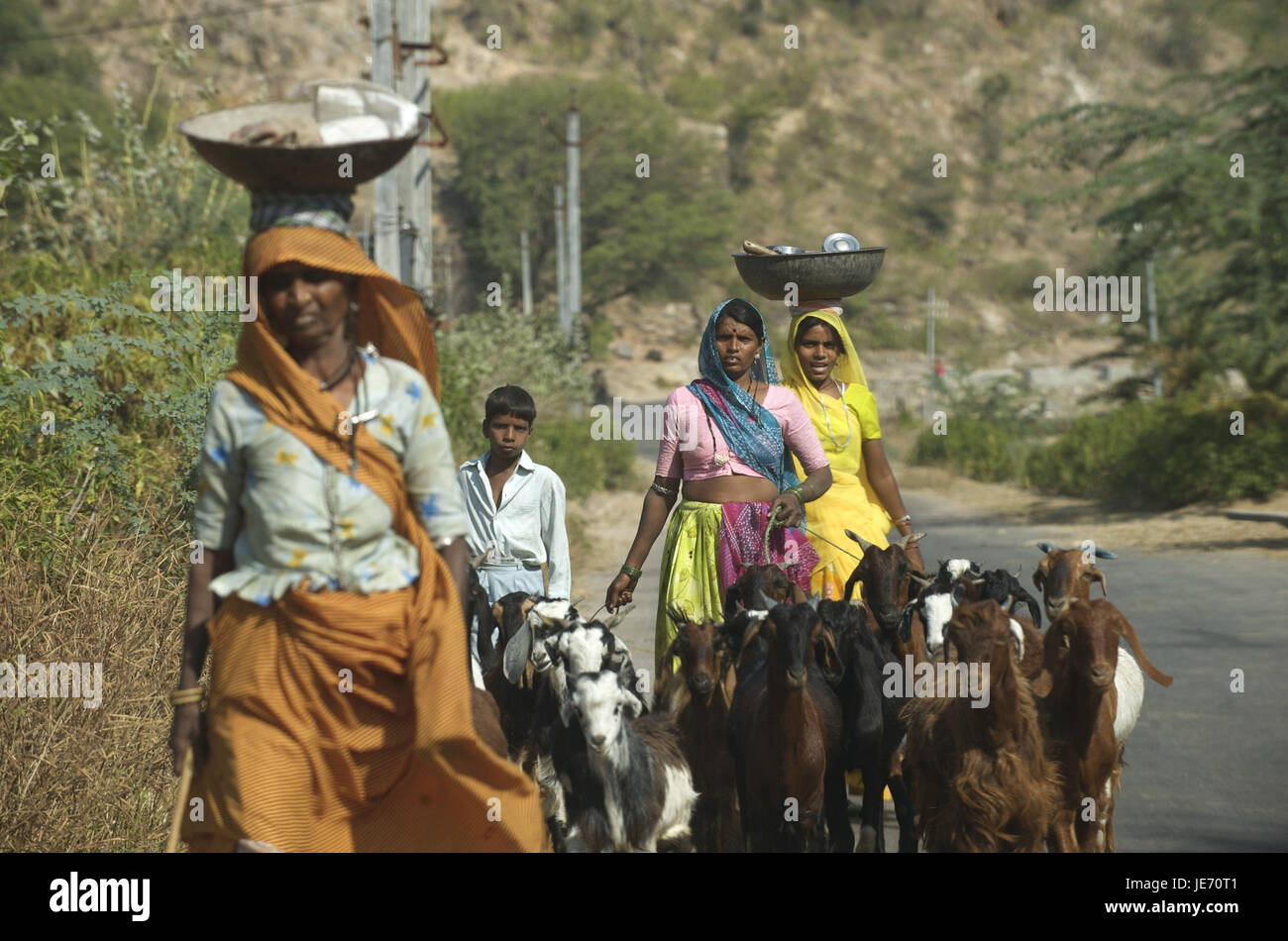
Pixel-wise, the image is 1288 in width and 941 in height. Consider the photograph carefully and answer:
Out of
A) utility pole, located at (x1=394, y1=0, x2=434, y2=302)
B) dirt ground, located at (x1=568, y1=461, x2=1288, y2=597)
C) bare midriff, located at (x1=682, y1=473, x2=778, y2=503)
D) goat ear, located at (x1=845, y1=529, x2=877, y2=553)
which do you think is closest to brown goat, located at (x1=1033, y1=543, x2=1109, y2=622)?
goat ear, located at (x1=845, y1=529, x2=877, y2=553)

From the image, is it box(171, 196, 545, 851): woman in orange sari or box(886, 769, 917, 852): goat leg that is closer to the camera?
box(171, 196, 545, 851): woman in orange sari

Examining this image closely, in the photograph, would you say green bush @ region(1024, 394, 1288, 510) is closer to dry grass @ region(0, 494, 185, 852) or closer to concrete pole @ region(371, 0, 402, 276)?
concrete pole @ region(371, 0, 402, 276)

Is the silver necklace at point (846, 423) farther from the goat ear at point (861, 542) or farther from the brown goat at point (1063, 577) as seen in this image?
the brown goat at point (1063, 577)

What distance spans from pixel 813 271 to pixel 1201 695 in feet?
13.9

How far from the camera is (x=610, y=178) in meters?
64.2

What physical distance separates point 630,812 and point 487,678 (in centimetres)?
130

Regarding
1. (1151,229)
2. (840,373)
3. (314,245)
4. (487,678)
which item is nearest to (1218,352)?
(1151,229)

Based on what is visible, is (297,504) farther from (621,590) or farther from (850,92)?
(850,92)

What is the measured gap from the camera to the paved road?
6965mm

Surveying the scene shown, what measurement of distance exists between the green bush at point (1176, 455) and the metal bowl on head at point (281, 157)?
A: 18.8 m

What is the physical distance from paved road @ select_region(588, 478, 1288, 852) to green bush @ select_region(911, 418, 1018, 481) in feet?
42.4

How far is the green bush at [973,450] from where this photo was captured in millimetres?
31141

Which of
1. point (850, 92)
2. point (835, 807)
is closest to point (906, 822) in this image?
point (835, 807)

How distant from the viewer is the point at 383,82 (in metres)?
14.0
